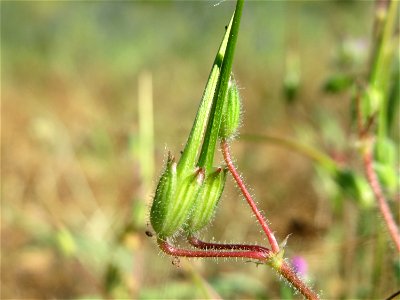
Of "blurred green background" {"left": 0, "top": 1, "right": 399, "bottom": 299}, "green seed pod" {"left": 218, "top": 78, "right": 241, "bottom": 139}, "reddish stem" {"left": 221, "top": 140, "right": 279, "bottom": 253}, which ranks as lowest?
"blurred green background" {"left": 0, "top": 1, "right": 399, "bottom": 299}

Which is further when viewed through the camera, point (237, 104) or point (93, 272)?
point (93, 272)

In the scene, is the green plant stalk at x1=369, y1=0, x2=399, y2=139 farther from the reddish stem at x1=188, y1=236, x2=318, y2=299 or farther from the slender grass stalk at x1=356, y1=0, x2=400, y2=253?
the reddish stem at x1=188, y1=236, x2=318, y2=299

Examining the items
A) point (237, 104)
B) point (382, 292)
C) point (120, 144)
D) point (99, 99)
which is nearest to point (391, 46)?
point (382, 292)

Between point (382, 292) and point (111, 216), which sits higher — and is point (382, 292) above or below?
above

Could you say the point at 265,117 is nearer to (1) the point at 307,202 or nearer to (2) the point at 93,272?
(1) the point at 307,202

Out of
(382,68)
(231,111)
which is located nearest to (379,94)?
(382,68)

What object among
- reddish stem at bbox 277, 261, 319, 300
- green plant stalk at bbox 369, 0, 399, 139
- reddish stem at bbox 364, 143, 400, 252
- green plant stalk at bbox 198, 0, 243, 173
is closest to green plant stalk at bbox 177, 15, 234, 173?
green plant stalk at bbox 198, 0, 243, 173
